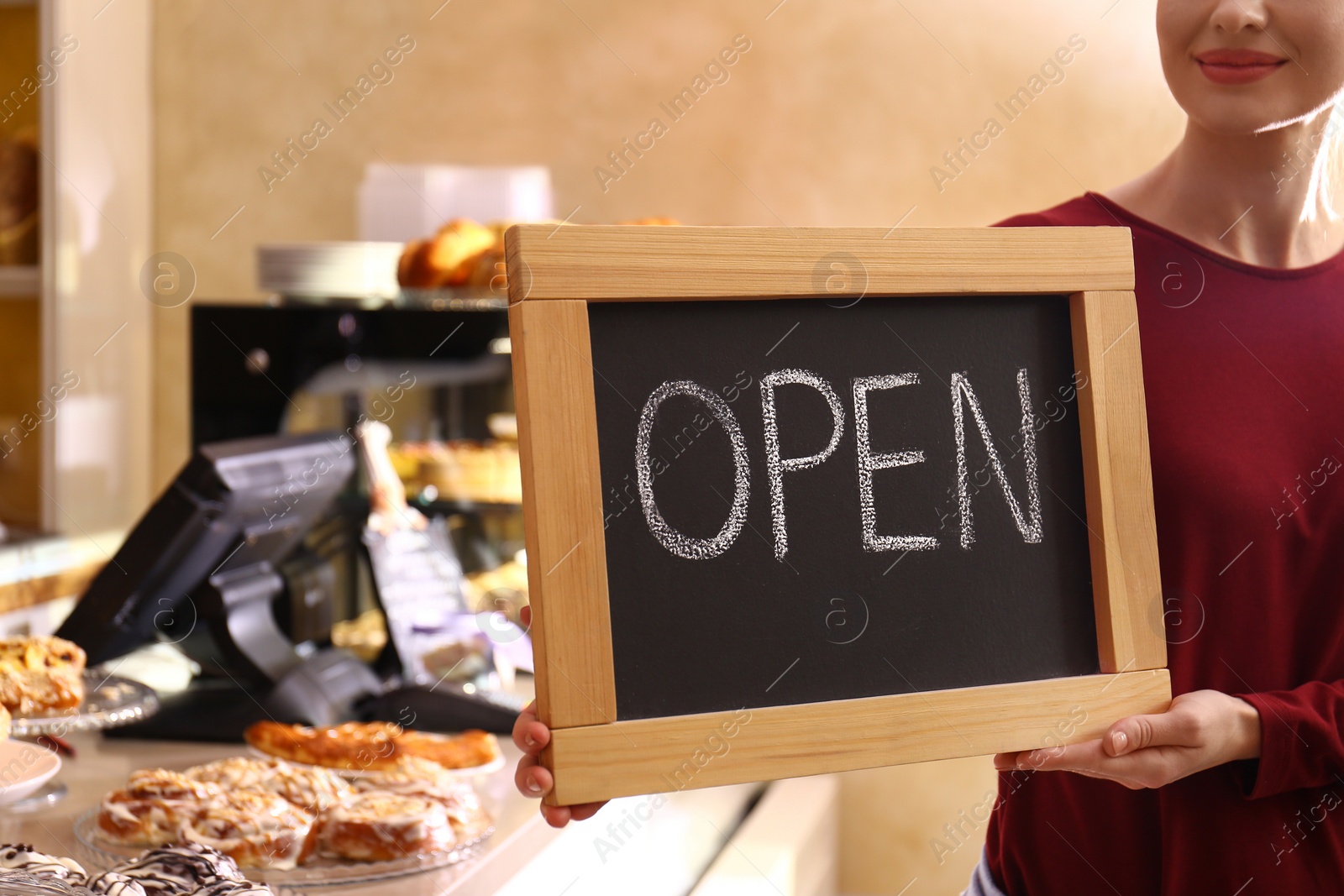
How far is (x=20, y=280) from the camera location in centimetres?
280

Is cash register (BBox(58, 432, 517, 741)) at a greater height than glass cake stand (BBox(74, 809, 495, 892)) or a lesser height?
greater

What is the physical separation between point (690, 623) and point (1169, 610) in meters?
0.44

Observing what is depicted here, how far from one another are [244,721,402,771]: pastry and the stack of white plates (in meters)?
1.16

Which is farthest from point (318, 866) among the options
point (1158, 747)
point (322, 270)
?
point (322, 270)

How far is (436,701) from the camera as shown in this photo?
5.35 feet

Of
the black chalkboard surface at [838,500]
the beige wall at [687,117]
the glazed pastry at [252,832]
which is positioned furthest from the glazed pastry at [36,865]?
the beige wall at [687,117]

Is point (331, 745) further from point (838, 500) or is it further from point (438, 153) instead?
point (438, 153)

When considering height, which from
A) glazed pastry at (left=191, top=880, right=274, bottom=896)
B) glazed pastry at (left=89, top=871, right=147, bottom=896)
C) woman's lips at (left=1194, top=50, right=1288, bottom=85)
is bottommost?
glazed pastry at (left=191, top=880, right=274, bottom=896)

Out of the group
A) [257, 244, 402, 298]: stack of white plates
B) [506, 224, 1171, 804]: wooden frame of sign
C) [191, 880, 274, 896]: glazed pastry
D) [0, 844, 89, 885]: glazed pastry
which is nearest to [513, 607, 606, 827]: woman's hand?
[506, 224, 1171, 804]: wooden frame of sign

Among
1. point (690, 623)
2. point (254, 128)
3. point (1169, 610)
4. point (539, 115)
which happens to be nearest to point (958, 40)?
point (539, 115)

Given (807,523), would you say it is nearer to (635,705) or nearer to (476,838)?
(635,705)

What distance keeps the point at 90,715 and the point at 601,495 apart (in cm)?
76

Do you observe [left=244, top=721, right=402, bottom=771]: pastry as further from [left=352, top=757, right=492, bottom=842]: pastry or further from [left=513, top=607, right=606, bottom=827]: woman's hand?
[left=513, top=607, right=606, bottom=827]: woman's hand

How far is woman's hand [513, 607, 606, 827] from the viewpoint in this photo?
81cm
